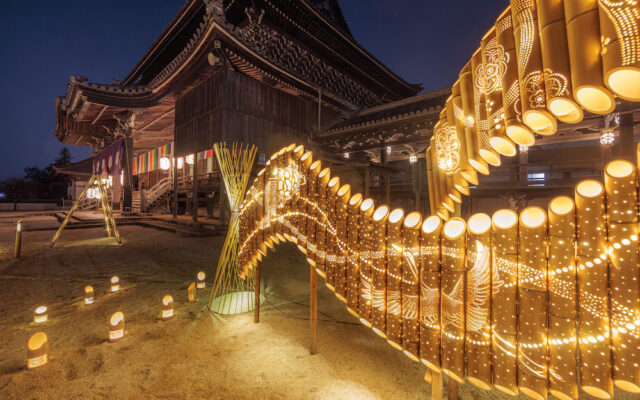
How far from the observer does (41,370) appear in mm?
2006

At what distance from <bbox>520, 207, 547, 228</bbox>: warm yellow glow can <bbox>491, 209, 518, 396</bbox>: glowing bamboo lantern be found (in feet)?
0.11

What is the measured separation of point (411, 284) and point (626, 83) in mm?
1278

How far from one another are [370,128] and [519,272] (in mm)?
6717

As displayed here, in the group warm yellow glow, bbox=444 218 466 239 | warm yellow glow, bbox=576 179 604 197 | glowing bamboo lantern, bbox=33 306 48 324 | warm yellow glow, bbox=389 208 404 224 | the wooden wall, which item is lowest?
glowing bamboo lantern, bbox=33 306 48 324

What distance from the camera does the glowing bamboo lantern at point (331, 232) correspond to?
2033 mm

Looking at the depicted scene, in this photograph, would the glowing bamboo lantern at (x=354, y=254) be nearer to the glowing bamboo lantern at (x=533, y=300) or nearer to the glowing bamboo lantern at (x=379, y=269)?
the glowing bamboo lantern at (x=379, y=269)

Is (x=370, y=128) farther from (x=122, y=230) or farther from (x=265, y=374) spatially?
(x=122, y=230)

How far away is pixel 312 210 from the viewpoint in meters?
2.21

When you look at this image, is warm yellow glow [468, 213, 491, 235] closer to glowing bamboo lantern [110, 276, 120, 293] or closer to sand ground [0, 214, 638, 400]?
sand ground [0, 214, 638, 400]

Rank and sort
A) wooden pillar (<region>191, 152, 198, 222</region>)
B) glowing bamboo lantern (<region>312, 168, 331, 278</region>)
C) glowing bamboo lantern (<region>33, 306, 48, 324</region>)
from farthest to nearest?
wooden pillar (<region>191, 152, 198, 222</region>) → glowing bamboo lantern (<region>33, 306, 48, 324</region>) → glowing bamboo lantern (<region>312, 168, 331, 278</region>)

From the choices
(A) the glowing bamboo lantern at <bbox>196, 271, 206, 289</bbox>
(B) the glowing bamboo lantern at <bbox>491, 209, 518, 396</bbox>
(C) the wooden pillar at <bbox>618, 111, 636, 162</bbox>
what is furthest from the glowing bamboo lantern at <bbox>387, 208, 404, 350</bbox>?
(C) the wooden pillar at <bbox>618, 111, 636, 162</bbox>

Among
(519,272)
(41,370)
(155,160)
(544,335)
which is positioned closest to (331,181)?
(519,272)

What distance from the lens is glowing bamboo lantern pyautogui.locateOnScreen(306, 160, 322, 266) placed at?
218 centimetres

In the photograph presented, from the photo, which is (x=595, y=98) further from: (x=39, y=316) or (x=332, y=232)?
(x=39, y=316)
